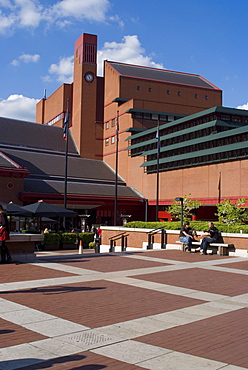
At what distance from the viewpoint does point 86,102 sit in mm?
71938

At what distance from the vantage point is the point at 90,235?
31.8 metres

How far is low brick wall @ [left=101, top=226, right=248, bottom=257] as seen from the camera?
1952 centimetres

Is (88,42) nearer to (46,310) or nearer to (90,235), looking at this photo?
(90,235)

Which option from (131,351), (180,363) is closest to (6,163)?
(131,351)

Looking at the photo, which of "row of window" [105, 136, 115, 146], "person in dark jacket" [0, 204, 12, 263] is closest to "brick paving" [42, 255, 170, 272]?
"person in dark jacket" [0, 204, 12, 263]

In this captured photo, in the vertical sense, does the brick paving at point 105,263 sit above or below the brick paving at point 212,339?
above

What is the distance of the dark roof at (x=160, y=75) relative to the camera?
73438mm

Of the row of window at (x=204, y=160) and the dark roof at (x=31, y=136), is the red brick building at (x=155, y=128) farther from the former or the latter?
the dark roof at (x=31, y=136)

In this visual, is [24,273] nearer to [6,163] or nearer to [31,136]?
[6,163]

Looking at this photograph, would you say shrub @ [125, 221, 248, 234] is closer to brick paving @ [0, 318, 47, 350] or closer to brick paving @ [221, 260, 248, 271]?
brick paving @ [221, 260, 248, 271]

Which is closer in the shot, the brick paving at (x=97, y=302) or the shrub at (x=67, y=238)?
the brick paving at (x=97, y=302)

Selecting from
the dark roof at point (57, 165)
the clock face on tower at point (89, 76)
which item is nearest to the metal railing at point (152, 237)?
the dark roof at point (57, 165)

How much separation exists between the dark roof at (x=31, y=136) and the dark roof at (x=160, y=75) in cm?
1567

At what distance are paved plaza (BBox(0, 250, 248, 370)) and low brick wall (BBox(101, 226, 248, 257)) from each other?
18.9 ft
